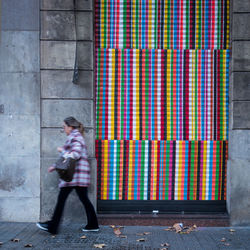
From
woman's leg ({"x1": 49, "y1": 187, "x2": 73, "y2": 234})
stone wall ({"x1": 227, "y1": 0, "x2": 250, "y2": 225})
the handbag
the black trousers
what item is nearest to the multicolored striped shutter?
stone wall ({"x1": 227, "y1": 0, "x2": 250, "y2": 225})

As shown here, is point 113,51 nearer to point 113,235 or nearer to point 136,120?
point 136,120

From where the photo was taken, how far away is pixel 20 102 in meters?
6.68

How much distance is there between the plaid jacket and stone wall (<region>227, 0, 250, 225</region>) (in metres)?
2.90

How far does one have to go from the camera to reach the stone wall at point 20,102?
260 inches

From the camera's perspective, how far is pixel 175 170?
6.84 meters

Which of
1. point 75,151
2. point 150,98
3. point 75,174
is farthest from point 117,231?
point 150,98

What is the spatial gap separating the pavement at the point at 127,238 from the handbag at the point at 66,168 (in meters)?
1.06

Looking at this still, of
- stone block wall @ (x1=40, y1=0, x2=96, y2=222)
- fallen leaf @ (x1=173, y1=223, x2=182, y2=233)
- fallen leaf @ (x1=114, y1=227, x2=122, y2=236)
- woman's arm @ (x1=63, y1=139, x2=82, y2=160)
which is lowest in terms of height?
fallen leaf @ (x1=114, y1=227, x2=122, y2=236)

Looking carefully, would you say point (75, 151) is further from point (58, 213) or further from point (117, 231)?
point (117, 231)

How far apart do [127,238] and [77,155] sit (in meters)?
1.69

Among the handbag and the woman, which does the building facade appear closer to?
the woman

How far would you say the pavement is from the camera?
5.23 metres

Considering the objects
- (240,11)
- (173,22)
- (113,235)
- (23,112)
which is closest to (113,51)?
(173,22)

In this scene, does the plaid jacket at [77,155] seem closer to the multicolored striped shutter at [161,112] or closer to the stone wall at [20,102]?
the multicolored striped shutter at [161,112]
